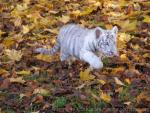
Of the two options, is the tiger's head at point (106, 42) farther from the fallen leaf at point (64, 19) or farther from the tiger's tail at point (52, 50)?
the fallen leaf at point (64, 19)

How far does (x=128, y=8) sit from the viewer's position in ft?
28.1

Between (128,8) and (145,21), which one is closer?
(145,21)

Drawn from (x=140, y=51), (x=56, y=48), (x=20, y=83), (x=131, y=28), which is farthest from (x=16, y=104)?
(x=131, y=28)

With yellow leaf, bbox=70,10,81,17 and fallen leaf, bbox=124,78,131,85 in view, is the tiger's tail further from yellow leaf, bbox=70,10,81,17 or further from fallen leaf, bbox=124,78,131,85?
yellow leaf, bbox=70,10,81,17

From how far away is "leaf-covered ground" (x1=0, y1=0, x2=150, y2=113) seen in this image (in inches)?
221

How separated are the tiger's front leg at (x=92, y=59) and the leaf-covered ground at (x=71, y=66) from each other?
0.08 metres

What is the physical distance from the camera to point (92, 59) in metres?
6.20

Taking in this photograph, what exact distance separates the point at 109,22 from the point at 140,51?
1334mm

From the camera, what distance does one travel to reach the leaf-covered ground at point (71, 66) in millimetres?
5602

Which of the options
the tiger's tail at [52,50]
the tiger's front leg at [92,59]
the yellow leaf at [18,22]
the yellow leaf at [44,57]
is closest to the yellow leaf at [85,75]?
the tiger's front leg at [92,59]

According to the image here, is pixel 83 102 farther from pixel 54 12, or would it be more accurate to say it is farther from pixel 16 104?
pixel 54 12

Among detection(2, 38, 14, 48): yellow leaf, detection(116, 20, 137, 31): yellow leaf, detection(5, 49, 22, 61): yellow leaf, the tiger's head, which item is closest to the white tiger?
the tiger's head

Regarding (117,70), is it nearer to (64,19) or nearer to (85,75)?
(85,75)

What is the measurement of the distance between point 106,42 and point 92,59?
0.89 ft
